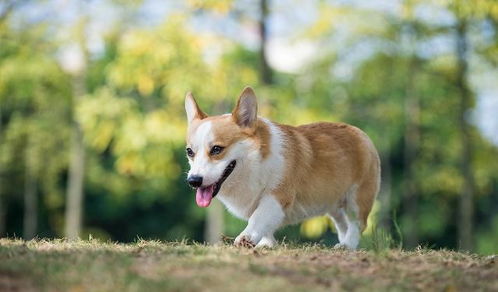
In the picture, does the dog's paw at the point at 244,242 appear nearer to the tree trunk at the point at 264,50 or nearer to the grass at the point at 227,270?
the grass at the point at 227,270

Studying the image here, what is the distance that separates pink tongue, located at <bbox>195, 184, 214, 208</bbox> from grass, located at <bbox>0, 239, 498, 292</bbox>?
0.63m

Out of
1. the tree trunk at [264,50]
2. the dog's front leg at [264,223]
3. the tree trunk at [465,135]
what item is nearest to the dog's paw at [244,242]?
the dog's front leg at [264,223]

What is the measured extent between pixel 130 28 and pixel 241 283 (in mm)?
14195

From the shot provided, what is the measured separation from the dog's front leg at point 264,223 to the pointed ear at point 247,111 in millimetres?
677

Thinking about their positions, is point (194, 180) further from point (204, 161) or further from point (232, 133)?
point (232, 133)

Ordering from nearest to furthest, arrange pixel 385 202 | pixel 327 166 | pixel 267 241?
pixel 267 241
pixel 327 166
pixel 385 202

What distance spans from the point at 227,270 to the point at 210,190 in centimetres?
206

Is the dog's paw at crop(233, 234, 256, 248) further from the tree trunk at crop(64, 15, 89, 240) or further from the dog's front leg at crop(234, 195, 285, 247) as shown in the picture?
the tree trunk at crop(64, 15, 89, 240)

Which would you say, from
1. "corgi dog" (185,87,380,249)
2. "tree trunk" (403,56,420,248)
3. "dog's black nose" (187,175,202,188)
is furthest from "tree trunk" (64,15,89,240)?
"dog's black nose" (187,175,202,188)

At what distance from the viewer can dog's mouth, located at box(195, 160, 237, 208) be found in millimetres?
6965

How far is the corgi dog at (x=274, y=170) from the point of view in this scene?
703cm

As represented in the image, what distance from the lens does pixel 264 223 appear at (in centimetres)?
709

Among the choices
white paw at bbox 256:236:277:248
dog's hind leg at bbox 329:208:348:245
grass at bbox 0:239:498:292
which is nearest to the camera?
grass at bbox 0:239:498:292

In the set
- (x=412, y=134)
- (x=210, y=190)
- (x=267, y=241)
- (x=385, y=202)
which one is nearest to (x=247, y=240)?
(x=267, y=241)
